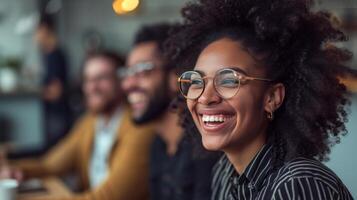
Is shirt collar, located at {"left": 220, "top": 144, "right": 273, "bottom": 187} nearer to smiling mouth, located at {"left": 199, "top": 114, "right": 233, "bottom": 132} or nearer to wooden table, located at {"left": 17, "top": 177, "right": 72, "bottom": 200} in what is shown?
Result: smiling mouth, located at {"left": 199, "top": 114, "right": 233, "bottom": 132}

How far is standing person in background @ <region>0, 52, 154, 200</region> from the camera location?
199cm

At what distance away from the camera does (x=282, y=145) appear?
3.66 feet

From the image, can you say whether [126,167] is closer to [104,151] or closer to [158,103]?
[158,103]

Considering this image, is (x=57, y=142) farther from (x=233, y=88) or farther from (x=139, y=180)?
(x=233, y=88)

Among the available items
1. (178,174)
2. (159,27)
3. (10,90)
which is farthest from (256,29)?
(10,90)

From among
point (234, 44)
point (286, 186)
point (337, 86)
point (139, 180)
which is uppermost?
point (234, 44)

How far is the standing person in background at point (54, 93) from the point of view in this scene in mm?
4445

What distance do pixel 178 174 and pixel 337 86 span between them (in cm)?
75

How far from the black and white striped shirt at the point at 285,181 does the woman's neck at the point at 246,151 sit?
0.5 inches

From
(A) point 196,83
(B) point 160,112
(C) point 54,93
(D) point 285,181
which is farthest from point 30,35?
(D) point 285,181

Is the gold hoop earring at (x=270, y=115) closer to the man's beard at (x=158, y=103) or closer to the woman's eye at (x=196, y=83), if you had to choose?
the woman's eye at (x=196, y=83)

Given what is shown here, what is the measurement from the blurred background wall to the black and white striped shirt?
11.3 ft

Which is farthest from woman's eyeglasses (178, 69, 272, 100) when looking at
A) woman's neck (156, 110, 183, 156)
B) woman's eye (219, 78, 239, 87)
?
woman's neck (156, 110, 183, 156)

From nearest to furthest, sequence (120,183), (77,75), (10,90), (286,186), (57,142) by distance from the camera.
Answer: (286,186) → (120,183) → (57,142) → (10,90) → (77,75)
